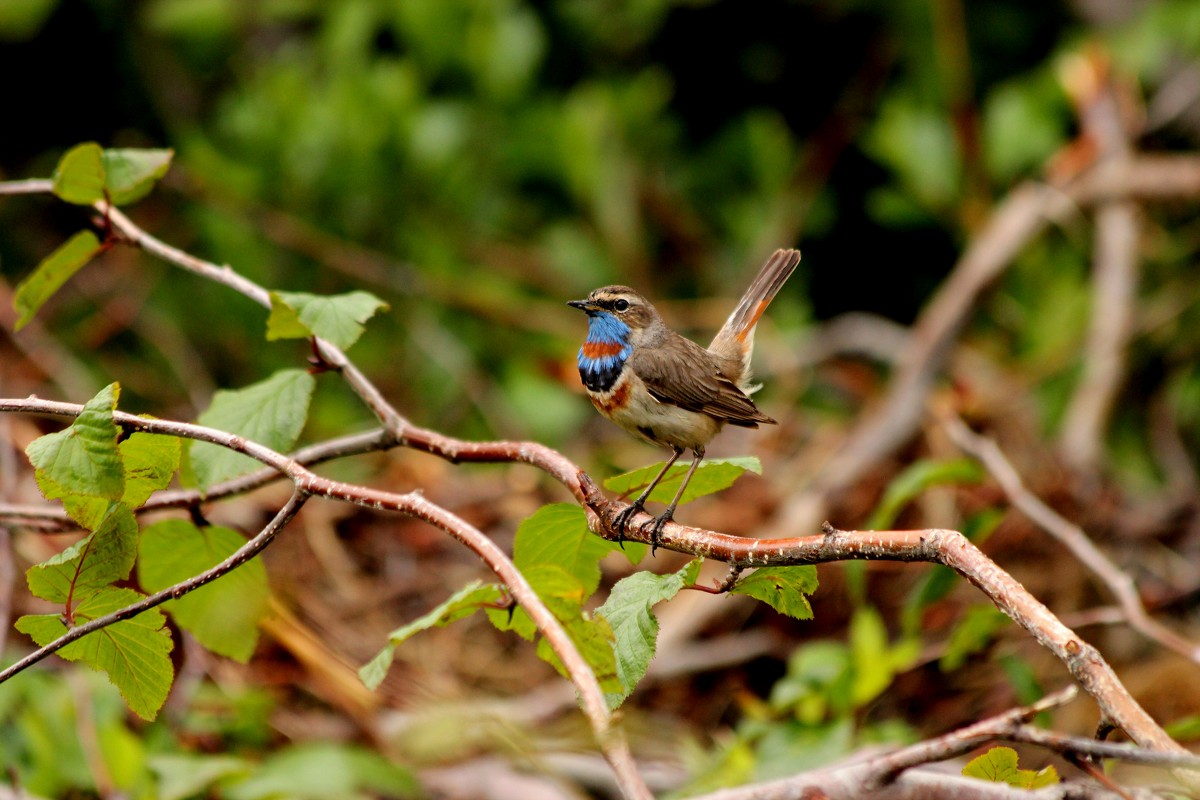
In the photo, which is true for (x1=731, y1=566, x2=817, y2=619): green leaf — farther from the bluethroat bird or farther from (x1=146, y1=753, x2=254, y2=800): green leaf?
(x1=146, y1=753, x2=254, y2=800): green leaf

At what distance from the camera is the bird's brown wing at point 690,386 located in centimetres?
333

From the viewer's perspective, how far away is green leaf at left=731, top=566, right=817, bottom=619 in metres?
1.89

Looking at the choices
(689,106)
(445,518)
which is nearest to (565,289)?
(689,106)

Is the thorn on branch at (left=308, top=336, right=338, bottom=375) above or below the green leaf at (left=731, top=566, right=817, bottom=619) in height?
above

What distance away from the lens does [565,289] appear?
243 inches

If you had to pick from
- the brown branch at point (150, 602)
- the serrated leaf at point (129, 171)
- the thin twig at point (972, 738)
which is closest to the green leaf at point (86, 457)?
the brown branch at point (150, 602)

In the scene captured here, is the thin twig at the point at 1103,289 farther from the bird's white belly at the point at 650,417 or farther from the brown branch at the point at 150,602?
the brown branch at the point at 150,602

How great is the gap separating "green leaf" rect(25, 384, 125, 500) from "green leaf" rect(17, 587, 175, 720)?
25 centimetres

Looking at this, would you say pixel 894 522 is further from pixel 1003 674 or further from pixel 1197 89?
pixel 1197 89

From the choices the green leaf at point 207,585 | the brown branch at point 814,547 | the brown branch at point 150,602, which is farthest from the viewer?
the green leaf at point 207,585

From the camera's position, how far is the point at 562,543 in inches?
87.1

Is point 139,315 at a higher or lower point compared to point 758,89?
lower

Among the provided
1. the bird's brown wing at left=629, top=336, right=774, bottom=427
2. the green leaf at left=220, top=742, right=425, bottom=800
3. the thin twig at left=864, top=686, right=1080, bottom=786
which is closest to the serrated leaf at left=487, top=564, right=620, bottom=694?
the thin twig at left=864, top=686, right=1080, bottom=786

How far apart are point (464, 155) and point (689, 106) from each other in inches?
63.8
